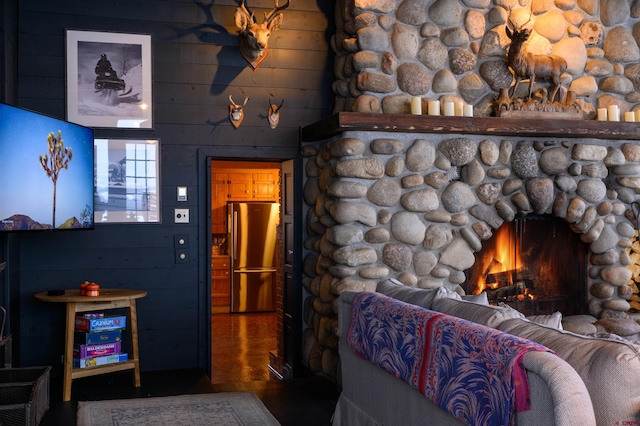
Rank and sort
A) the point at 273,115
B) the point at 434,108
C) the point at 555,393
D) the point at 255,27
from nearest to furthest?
the point at 555,393 → the point at 434,108 → the point at 255,27 → the point at 273,115

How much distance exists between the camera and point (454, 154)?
5.02 m

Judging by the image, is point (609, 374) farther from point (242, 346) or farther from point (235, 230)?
point (235, 230)

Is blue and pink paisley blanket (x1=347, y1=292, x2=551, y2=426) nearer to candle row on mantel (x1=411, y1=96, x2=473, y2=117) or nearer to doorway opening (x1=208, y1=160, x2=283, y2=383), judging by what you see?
candle row on mantel (x1=411, y1=96, x2=473, y2=117)

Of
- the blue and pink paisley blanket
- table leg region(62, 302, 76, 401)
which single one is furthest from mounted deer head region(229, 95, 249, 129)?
the blue and pink paisley blanket

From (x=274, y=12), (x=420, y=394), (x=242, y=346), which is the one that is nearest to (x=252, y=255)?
(x=242, y=346)

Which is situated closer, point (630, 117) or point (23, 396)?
point (23, 396)

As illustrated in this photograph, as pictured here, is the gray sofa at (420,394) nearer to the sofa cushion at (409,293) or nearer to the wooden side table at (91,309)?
the sofa cushion at (409,293)

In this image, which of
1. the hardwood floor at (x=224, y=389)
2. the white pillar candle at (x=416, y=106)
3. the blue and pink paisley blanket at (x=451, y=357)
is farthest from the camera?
the white pillar candle at (x=416, y=106)

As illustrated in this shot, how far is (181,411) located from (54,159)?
1.79 meters

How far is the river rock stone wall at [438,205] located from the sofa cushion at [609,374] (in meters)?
2.77

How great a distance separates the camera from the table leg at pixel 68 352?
4.51 meters

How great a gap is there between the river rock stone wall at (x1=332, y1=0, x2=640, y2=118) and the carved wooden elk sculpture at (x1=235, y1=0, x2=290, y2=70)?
0.53m

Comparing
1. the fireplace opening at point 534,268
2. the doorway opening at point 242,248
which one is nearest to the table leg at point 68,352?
the fireplace opening at point 534,268

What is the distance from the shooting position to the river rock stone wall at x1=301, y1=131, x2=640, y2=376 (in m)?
4.90
